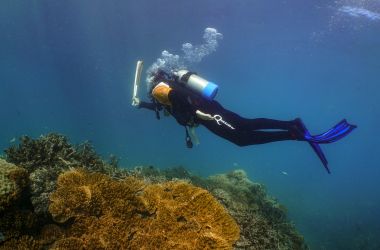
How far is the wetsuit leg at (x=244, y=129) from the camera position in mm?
8398

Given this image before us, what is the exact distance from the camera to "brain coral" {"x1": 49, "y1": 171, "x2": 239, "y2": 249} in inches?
186

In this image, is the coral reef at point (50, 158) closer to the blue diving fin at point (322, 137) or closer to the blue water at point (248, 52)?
the blue diving fin at point (322, 137)

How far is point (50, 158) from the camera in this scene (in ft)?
23.2

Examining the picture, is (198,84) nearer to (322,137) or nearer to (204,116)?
(204,116)

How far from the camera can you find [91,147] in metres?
8.27

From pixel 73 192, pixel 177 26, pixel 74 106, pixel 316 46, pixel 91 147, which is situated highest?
pixel 74 106

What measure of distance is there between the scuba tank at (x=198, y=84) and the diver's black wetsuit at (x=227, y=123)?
21cm

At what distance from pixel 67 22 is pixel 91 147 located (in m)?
42.0

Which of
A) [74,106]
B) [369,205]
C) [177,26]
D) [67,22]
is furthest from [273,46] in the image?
[74,106]

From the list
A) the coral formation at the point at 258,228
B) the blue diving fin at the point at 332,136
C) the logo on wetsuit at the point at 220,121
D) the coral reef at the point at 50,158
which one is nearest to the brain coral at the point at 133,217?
the coral formation at the point at 258,228

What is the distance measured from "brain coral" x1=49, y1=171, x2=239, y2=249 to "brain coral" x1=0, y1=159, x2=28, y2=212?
49 centimetres

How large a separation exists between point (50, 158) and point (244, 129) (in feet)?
14.9

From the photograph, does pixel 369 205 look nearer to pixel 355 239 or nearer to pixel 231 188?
pixel 355 239

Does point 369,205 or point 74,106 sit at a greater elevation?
point 74,106
